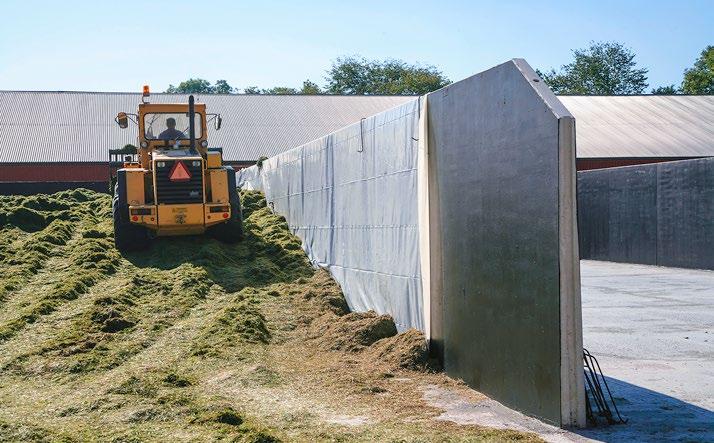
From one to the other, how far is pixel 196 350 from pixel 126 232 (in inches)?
288

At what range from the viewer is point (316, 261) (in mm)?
14703

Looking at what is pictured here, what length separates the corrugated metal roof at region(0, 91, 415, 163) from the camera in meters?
41.0

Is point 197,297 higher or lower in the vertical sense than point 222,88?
lower

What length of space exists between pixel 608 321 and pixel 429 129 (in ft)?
13.1

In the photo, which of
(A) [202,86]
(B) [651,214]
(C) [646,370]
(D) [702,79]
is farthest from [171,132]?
(A) [202,86]

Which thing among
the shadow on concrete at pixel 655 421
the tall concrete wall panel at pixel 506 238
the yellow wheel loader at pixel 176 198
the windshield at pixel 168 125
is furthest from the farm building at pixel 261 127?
the shadow on concrete at pixel 655 421

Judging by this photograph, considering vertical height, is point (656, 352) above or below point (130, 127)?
below

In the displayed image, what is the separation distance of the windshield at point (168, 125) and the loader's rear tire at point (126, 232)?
198cm

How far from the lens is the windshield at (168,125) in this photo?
17922 mm

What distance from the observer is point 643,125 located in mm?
42656

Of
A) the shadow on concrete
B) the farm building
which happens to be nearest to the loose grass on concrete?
the shadow on concrete

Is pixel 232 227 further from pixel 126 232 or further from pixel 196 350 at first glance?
pixel 196 350

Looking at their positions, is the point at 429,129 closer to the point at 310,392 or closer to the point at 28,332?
the point at 310,392

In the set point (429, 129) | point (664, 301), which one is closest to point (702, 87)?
point (664, 301)
